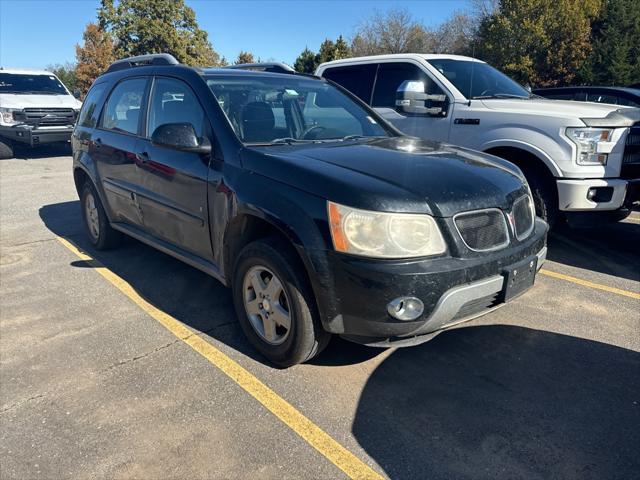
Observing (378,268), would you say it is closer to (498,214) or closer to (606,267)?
(498,214)

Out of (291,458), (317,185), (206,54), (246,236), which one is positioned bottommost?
(291,458)

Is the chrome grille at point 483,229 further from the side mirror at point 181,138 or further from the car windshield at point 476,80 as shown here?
the car windshield at point 476,80

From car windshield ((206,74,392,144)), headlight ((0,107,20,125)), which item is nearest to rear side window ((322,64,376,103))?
car windshield ((206,74,392,144))

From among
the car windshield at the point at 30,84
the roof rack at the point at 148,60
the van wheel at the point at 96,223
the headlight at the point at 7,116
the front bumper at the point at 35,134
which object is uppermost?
the car windshield at the point at 30,84

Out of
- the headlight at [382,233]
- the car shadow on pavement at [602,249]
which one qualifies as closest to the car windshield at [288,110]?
the headlight at [382,233]

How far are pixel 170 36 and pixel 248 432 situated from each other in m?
41.7

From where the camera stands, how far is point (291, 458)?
2.31 m

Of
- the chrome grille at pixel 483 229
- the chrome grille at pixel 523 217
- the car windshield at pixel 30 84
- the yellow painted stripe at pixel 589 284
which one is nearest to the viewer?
the chrome grille at pixel 483 229

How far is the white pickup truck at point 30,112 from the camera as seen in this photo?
39.8ft

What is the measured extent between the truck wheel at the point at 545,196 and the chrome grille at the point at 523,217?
1740mm

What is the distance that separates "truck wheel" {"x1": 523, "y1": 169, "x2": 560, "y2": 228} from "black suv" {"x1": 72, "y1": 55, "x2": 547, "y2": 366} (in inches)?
62.6

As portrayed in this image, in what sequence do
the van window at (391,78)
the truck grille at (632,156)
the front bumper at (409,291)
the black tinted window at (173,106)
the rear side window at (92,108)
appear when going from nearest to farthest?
the front bumper at (409,291), the black tinted window at (173,106), the truck grille at (632,156), the rear side window at (92,108), the van window at (391,78)

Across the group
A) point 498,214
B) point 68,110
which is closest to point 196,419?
point 498,214

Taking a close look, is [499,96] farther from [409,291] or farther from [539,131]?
[409,291]
